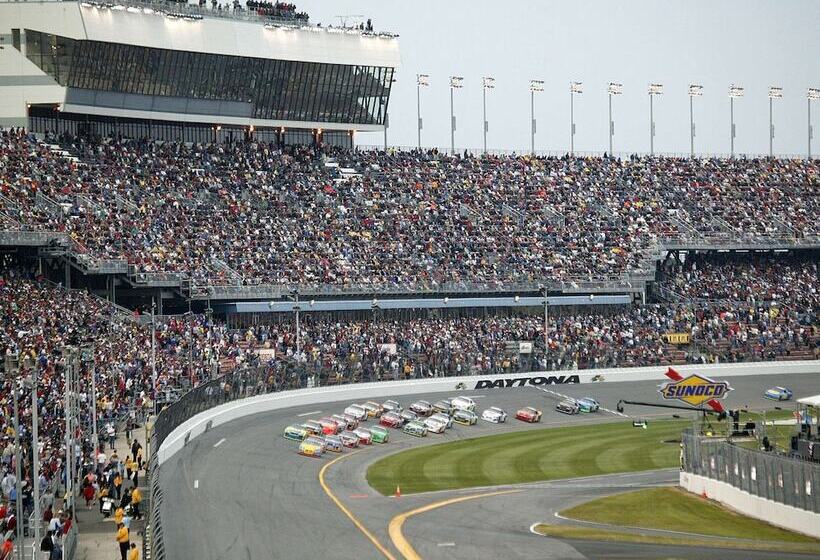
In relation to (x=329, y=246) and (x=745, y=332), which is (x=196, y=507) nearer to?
(x=329, y=246)

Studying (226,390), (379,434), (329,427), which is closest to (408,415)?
(379,434)

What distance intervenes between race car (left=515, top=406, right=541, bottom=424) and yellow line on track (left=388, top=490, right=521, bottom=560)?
21.1m

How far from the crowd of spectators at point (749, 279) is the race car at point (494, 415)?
30.5 meters

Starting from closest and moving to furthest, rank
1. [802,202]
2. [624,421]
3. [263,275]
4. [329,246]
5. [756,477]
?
[756,477] < [624,421] < [263,275] < [329,246] < [802,202]

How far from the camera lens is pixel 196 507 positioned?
164 feet

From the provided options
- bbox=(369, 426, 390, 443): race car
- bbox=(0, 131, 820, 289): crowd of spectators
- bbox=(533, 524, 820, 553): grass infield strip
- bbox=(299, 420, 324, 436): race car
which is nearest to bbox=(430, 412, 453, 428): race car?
bbox=(369, 426, 390, 443): race car

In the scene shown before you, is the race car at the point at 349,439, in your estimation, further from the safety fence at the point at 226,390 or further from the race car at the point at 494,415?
the race car at the point at 494,415

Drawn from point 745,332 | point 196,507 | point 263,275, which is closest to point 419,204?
point 263,275

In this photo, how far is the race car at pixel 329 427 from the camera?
68812 millimetres

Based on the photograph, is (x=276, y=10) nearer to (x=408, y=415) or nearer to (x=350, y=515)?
(x=408, y=415)

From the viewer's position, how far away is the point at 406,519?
49500mm

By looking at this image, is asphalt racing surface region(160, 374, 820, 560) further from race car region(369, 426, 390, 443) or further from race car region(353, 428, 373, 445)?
race car region(353, 428, 373, 445)

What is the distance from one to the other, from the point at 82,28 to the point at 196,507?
53.0 m

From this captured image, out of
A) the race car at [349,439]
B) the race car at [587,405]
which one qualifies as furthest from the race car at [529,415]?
the race car at [349,439]
